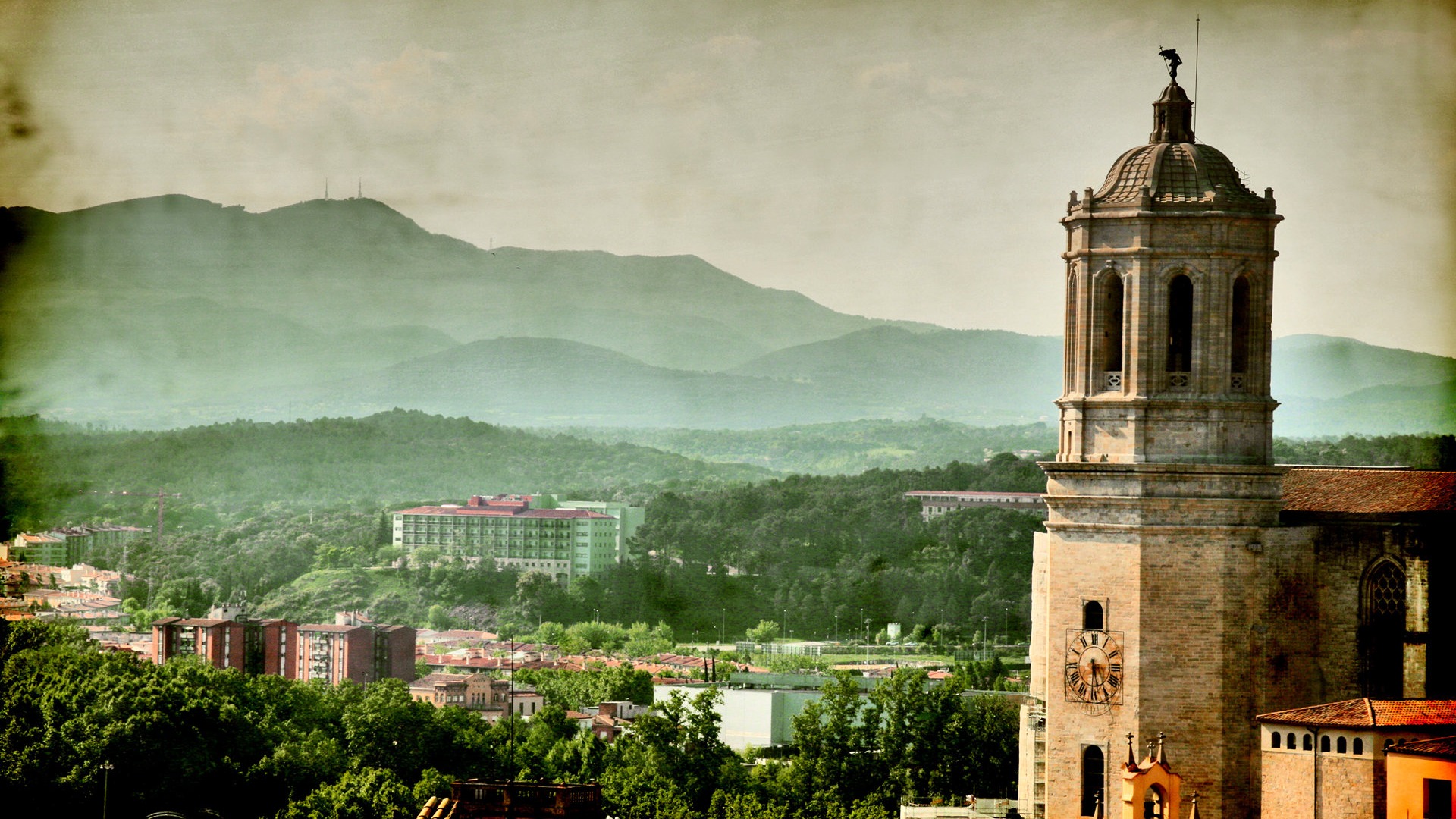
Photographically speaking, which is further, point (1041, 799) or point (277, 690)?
point (277, 690)

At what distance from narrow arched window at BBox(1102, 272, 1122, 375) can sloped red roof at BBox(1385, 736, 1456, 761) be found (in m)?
8.65

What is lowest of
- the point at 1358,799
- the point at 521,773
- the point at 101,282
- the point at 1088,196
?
the point at 521,773

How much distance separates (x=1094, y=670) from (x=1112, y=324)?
231 inches

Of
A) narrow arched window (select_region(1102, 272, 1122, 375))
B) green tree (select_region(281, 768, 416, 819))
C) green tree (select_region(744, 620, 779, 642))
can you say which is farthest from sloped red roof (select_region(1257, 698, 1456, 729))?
green tree (select_region(744, 620, 779, 642))

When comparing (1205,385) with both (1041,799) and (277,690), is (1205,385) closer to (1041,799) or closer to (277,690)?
(1041,799)

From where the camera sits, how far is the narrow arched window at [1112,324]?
34.7 m

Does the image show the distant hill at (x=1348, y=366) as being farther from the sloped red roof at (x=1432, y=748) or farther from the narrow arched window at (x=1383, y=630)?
the sloped red roof at (x=1432, y=748)

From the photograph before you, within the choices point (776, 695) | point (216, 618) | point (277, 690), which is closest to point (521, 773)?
point (277, 690)

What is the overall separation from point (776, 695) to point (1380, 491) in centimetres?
4736

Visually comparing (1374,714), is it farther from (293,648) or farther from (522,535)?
(522,535)

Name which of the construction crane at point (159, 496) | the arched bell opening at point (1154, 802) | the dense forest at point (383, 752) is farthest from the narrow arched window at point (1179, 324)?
the construction crane at point (159, 496)

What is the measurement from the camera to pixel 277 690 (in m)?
69.4

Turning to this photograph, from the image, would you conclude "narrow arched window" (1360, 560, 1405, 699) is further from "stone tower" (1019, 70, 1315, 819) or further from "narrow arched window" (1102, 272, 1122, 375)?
"narrow arched window" (1102, 272, 1122, 375)

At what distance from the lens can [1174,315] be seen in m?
34.6
